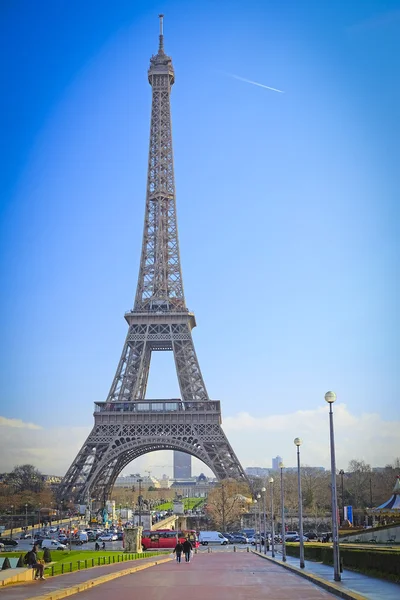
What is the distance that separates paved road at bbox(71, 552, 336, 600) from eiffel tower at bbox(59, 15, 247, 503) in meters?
67.7

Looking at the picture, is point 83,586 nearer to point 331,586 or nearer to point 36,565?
point 36,565

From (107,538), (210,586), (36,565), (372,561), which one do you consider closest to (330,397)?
(372,561)

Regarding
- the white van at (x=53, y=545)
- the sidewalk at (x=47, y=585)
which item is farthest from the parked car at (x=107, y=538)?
the sidewalk at (x=47, y=585)

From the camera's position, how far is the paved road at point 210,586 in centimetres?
2299

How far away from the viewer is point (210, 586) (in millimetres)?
26500

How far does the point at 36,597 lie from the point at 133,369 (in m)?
86.6

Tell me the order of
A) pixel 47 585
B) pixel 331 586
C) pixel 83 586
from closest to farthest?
pixel 331 586, pixel 83 586, pixel 47 585

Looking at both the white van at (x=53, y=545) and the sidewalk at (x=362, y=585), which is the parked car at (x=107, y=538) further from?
the sidewalk at (x=362, y=585)

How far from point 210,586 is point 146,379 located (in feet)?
297

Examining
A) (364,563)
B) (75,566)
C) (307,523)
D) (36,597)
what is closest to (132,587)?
(36,597)

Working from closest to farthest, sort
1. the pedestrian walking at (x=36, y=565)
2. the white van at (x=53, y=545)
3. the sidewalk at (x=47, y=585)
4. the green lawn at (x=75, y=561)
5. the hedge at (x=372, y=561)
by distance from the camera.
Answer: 1. the sidewalk at (x=47, y=585)
2. the hedge at (x=372, y=561)
3. the pedestrian walking at (x=36, y=565)
4. the green lawn at (x=75, y=561)
5. the white van at (x=53, y=545)

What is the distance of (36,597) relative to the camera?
22547mm

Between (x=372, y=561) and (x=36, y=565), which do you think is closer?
(x=372, y=561)

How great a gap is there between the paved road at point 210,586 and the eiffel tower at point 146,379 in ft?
222
